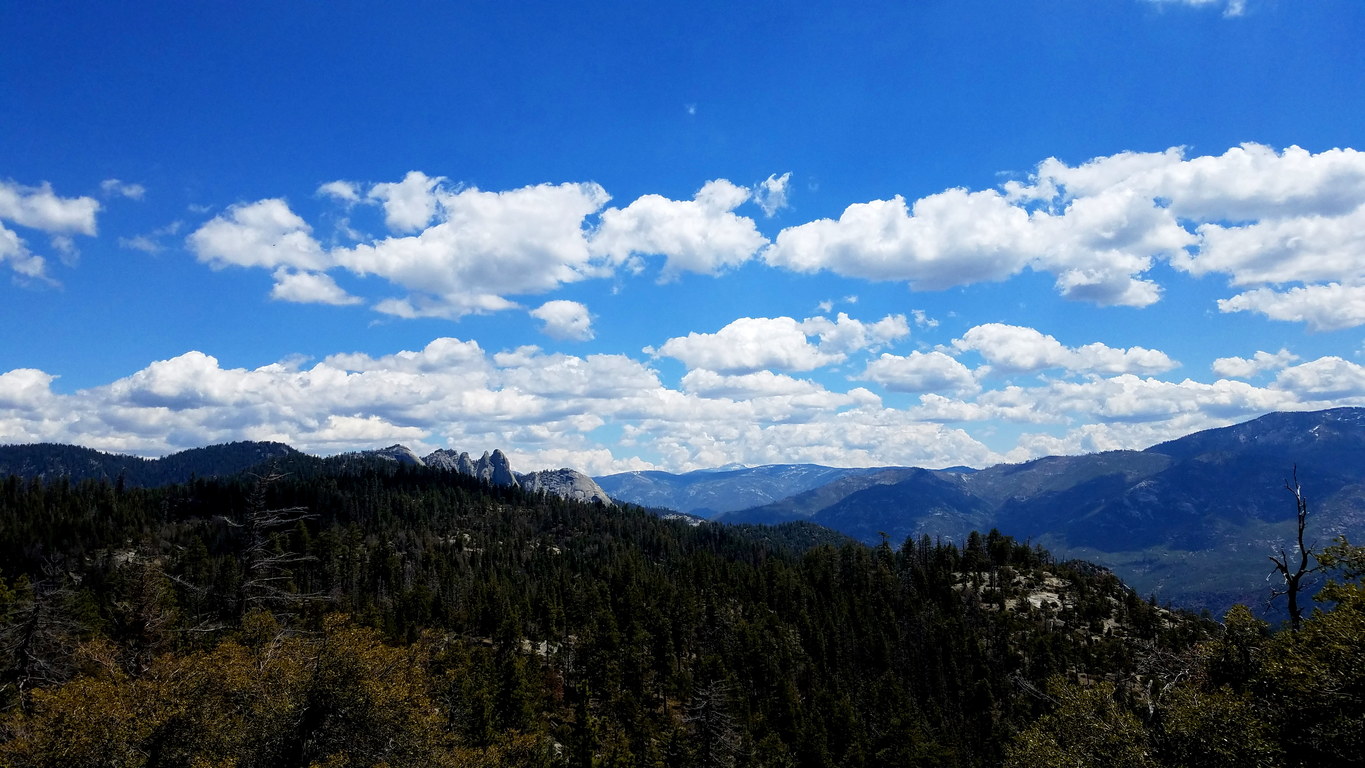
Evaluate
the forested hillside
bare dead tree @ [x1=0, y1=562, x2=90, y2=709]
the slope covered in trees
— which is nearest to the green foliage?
the forested hillside

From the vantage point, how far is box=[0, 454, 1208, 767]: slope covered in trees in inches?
1527

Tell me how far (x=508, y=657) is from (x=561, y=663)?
3398cm

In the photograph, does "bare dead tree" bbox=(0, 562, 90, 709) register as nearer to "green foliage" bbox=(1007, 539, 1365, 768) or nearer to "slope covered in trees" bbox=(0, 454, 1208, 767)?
"slope covered in trees" bbox=(0, 454, 1208, 767)

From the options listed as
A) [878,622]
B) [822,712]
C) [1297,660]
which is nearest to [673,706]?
[822,712]

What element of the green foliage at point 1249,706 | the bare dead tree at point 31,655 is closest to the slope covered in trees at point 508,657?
the bare dead tree at point 31,655

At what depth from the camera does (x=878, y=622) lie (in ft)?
543

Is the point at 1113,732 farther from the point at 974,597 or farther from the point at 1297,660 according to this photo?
the point at 974,597

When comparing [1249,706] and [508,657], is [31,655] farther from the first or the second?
[1249,706]

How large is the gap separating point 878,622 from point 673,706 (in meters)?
66.5

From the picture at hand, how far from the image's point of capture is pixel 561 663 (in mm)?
133875

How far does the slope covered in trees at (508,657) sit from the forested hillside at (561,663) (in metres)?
0.27

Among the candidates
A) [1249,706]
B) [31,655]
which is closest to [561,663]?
[31,655]

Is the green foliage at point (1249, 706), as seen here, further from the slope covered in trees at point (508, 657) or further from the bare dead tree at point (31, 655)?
the bare dead tree at point (31, 655)

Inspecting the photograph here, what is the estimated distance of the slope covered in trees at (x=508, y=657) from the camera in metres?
38.8
